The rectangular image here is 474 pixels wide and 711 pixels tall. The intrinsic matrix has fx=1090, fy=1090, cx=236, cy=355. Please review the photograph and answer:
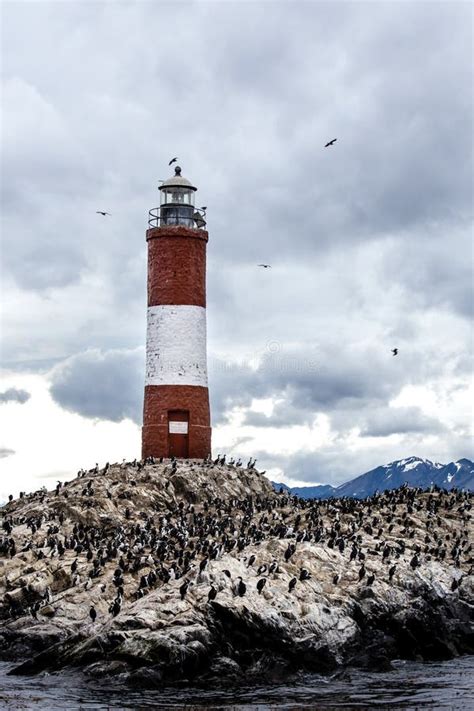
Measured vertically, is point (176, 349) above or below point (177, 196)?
below

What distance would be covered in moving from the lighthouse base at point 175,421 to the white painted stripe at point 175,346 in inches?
26.4

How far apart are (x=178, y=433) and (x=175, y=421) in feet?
2.60

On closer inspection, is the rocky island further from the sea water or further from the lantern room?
the lantern room

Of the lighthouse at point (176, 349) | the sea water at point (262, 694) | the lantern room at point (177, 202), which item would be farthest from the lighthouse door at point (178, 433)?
the sea water at point (262, 694)

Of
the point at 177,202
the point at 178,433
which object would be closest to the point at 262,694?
the point at 178,433

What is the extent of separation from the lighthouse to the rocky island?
2423mm

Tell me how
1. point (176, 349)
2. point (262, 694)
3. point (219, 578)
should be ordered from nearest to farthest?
point (262, 694), point (219, 578), point (176, 349)

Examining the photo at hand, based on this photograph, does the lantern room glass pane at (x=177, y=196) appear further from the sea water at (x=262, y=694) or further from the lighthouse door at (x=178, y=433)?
the sea water at (x=262, y=694)

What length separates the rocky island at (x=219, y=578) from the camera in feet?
129

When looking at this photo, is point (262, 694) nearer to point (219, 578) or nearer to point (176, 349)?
point (219, 578)

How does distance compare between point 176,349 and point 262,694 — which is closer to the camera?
point 262,694

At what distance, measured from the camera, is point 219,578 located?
139 feet

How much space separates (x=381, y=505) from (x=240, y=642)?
2219cm

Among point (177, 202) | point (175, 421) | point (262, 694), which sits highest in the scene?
point (177, 202)
